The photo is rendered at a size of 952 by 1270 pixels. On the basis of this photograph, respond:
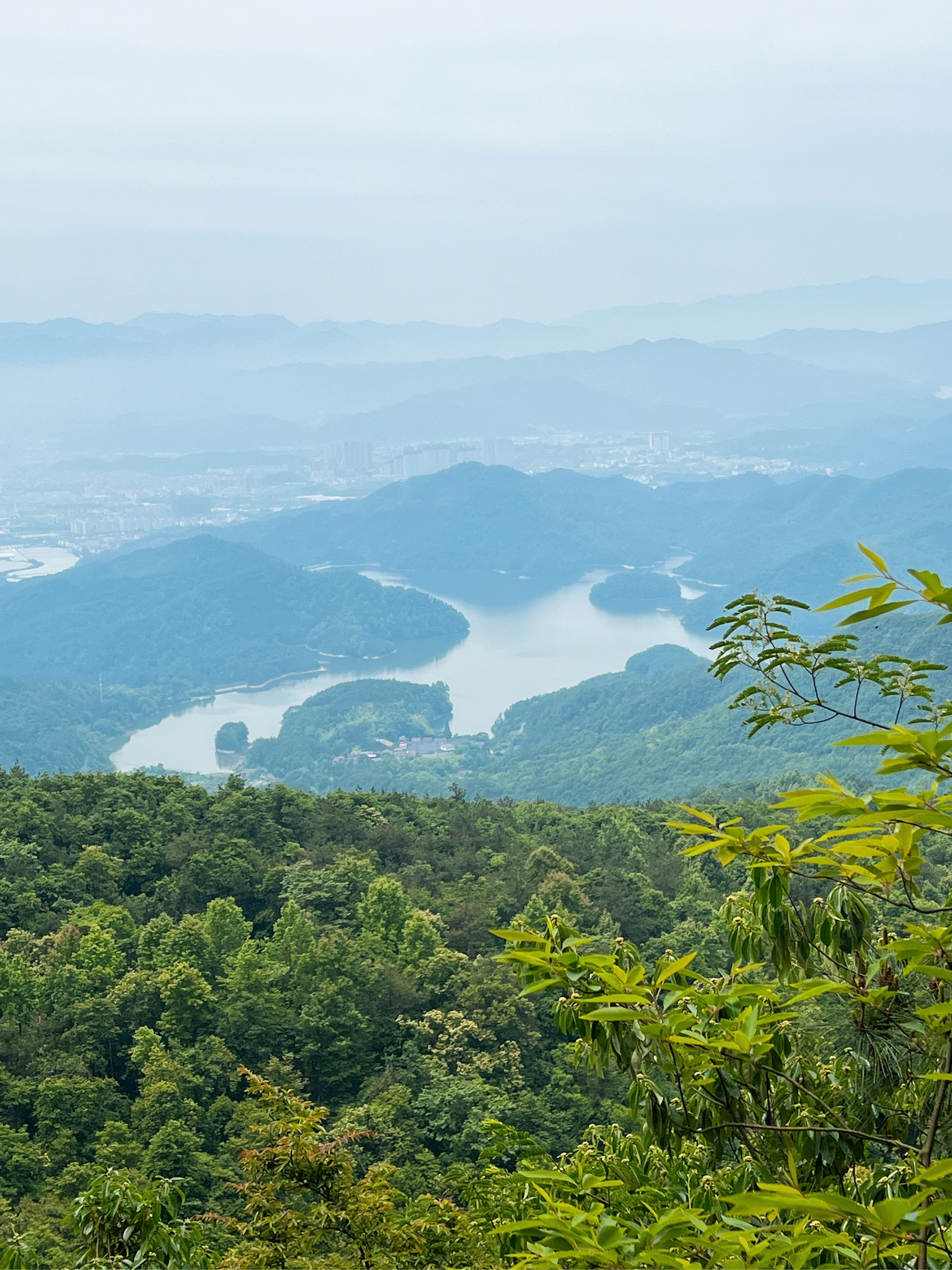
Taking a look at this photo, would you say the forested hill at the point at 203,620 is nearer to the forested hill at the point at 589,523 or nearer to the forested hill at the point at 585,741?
the forested hill at the point at 585,741

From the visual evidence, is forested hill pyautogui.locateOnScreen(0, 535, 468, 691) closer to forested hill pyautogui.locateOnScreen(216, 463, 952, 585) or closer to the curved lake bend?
the curved lake bend

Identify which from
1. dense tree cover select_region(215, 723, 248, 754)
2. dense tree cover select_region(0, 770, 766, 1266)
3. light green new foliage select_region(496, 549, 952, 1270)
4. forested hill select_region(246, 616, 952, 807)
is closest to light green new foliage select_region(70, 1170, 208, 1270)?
dense tree cover select_region(0, 770, 766, 1266)

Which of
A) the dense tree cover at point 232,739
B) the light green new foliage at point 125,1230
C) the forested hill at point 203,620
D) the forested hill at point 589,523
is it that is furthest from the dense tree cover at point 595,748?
the forested hill at point 589,523

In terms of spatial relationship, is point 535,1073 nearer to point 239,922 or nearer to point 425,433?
point 239,922

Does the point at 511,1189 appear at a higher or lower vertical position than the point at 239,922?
higher

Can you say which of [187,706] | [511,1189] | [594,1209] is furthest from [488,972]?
[187,706]

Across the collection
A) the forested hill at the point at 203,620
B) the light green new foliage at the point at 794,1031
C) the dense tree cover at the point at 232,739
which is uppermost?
the light green new foliage at the point at 794,1031

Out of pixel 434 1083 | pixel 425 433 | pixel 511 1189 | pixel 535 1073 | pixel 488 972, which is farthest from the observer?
pixel 425 433
